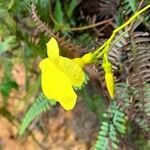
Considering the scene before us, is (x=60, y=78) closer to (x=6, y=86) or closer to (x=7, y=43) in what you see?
(x=7, y=43)

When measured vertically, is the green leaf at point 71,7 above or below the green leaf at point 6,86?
above

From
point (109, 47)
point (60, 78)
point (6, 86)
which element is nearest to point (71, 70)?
point (60, 78)

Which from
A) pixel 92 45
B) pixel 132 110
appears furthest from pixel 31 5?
pixel 132 110

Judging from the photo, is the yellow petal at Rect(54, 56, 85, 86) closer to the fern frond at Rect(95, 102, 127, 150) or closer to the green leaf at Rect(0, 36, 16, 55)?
the fern frond at Rect(95, 102, 127, 150)

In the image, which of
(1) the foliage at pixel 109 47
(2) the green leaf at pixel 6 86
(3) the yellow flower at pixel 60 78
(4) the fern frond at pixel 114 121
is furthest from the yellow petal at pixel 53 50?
(2) the green leaf at pixel 6 86

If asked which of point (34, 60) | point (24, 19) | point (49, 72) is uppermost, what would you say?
point (24, 19)

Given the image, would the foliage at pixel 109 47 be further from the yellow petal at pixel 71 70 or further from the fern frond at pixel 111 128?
the yellow petal at pixel 71 70

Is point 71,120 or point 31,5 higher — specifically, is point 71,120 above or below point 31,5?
below

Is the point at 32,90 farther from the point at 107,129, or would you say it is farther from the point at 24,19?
the point at 107,129
